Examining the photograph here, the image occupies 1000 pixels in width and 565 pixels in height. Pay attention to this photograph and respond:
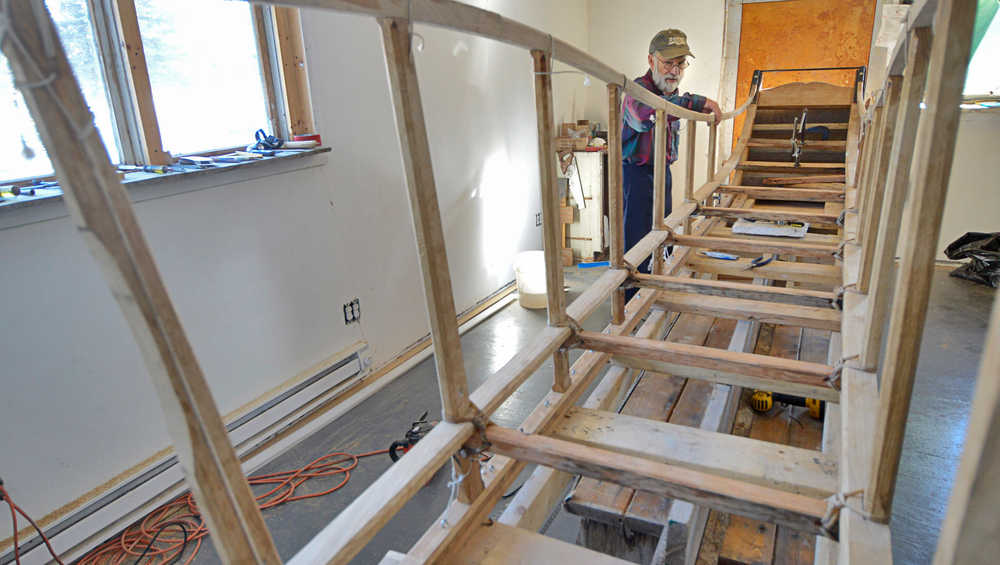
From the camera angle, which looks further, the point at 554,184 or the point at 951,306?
the point at 951,306

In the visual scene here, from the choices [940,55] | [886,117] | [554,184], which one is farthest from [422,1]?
[886,117]

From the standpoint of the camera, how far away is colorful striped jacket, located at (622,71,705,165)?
3744mm

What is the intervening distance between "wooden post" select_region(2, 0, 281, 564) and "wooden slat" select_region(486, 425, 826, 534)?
68 centimetres

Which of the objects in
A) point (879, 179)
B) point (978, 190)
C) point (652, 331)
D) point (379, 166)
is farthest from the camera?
point (978, 190)

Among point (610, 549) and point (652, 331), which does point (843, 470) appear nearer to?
point (610, 549)

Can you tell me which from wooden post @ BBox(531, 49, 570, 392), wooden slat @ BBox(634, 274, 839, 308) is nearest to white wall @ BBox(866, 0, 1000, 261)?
wooden slat @ BBox(634, 274, 839, 308)

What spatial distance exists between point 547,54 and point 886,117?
4.07ft

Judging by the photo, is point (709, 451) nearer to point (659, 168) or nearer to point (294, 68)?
point (659, 168)

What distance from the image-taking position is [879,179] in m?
2.00

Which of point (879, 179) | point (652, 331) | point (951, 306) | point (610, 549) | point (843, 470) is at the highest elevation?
point (879, 179)

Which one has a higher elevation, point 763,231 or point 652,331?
point 763,231

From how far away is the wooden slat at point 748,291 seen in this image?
7.58 ft

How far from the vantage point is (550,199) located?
1795 mm

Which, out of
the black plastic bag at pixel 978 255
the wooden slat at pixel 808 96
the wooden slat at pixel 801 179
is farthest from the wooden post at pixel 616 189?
the black plastic bag at pixel 978 255
